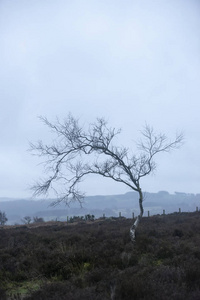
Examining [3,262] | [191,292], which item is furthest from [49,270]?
[191,292]

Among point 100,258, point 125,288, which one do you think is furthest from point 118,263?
point 125,288

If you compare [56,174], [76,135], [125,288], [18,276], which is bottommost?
[18,276]

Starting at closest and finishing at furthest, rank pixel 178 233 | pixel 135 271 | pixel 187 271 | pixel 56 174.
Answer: pixel 187 271 → pixel 135 271 → pixel 56 174 → pixel 178 233

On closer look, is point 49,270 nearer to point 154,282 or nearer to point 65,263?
point 65,263

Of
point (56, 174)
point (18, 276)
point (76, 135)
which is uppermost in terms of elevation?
point (76, 135)

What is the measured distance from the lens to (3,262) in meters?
8.91

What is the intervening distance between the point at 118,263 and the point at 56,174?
4621 millimetres

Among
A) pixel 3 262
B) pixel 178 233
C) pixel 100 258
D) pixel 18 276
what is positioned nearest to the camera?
pixel 18 276

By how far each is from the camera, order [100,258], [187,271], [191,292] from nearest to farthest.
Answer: [191,292] → [187,271] → [100,258]

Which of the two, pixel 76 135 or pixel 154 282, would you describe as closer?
pixel 154 282

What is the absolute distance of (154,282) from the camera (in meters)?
5.23

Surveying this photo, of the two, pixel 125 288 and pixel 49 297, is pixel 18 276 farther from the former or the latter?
pixel 125 288

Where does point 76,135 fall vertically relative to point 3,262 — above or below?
above

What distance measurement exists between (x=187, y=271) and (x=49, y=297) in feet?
9.17
